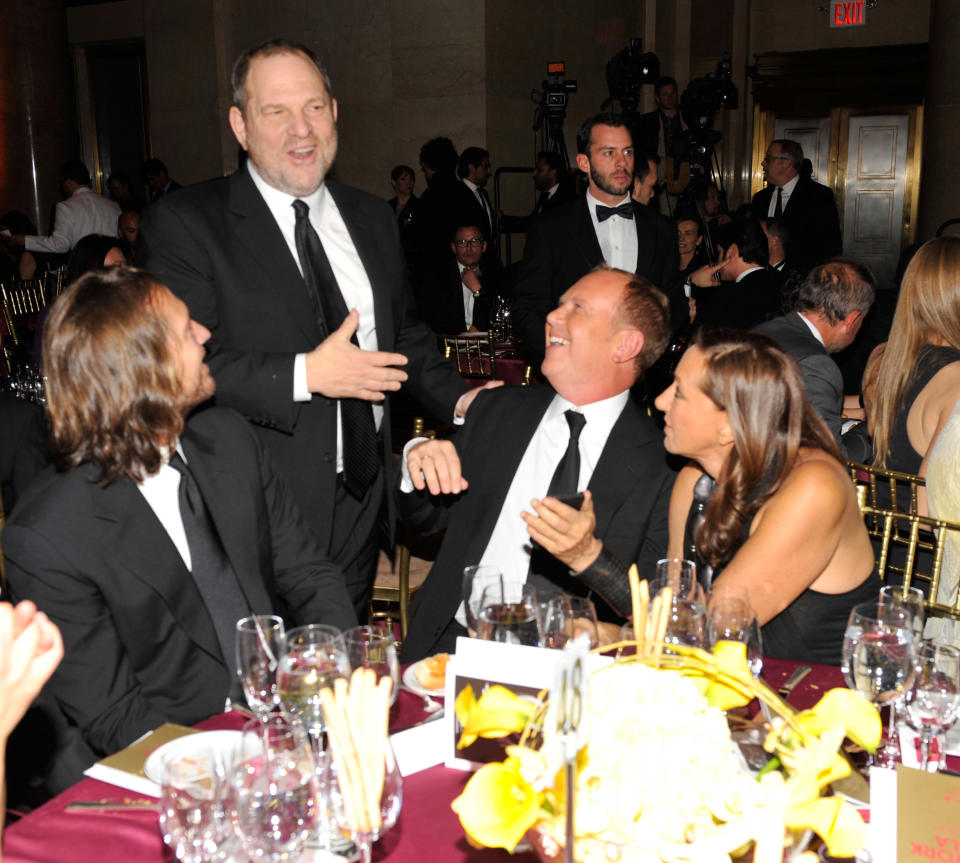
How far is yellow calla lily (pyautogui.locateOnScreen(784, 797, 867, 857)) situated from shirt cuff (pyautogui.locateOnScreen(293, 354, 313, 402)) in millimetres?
1818

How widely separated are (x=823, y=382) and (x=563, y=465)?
1.67 meters

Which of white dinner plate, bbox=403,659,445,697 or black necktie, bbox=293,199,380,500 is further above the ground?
black necktie, bbox=293,199,380,500

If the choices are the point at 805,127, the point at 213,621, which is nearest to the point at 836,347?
the point at 213,621

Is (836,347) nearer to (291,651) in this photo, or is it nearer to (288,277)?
(288,277)

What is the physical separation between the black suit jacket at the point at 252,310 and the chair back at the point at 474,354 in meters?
2.79

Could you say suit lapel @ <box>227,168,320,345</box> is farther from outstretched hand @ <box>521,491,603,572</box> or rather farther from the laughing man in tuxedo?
outstretched hand @ <box>521,491,603,572</box>

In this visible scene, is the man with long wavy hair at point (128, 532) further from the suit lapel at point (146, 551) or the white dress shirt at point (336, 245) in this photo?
the white dress shirt at point (336, 245)

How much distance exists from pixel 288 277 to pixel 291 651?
1.41 meters

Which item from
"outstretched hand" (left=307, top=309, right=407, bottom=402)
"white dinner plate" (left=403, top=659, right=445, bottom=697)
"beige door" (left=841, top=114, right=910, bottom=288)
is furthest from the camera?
"beige door" (left=841, top=114, right=910, bottom=288)

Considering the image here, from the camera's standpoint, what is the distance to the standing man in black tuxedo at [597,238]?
4.94 meters

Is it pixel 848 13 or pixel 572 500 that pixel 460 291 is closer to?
pixel 572 500

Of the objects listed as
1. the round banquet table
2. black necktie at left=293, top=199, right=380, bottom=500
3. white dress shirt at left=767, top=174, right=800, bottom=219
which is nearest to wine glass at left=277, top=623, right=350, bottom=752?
the round banquet table

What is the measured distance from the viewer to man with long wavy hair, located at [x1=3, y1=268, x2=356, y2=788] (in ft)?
6.33

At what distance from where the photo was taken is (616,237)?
5188 mm
